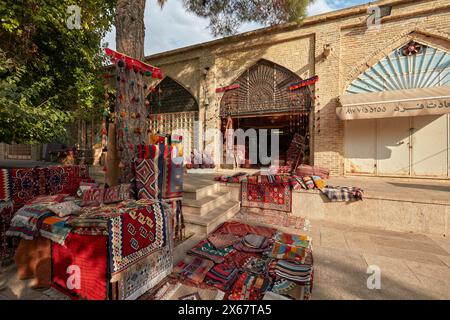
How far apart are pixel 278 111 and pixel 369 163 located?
3661 millimetres

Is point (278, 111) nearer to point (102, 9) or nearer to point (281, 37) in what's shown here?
point (281, 37)

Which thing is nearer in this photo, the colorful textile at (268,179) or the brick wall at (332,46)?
the colorful textile at (268,179)

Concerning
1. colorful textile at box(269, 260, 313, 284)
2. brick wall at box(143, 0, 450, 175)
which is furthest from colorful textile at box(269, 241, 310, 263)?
brick wall at box(143, 0, 450, 175)

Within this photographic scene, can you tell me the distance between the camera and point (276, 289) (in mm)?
2121

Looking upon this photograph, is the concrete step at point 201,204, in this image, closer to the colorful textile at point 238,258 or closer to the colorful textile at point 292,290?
the colorful textile at point 238,258

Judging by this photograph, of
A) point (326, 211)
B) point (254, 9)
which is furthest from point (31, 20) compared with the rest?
point (326, 211)

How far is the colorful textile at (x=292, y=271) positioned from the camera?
7.49 feet

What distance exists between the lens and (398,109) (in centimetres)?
541

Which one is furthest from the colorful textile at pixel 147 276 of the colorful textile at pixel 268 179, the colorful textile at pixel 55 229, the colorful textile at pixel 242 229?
the colorful textile at pixel 268 179

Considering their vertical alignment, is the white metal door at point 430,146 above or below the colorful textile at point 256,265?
above

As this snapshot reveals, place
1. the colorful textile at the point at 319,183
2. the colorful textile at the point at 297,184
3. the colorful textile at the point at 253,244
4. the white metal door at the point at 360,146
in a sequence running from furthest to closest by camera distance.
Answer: the white metal door at the point at 360,146 < the colorful textile at the point at 297,184 < the colorful textile at the point at 319,183 < the colorful textile at the point at 253,244

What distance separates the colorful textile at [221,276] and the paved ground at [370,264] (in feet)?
2.15

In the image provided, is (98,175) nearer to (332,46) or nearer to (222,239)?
(222,239)

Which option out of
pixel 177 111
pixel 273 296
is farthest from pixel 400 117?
pixel 177 111
